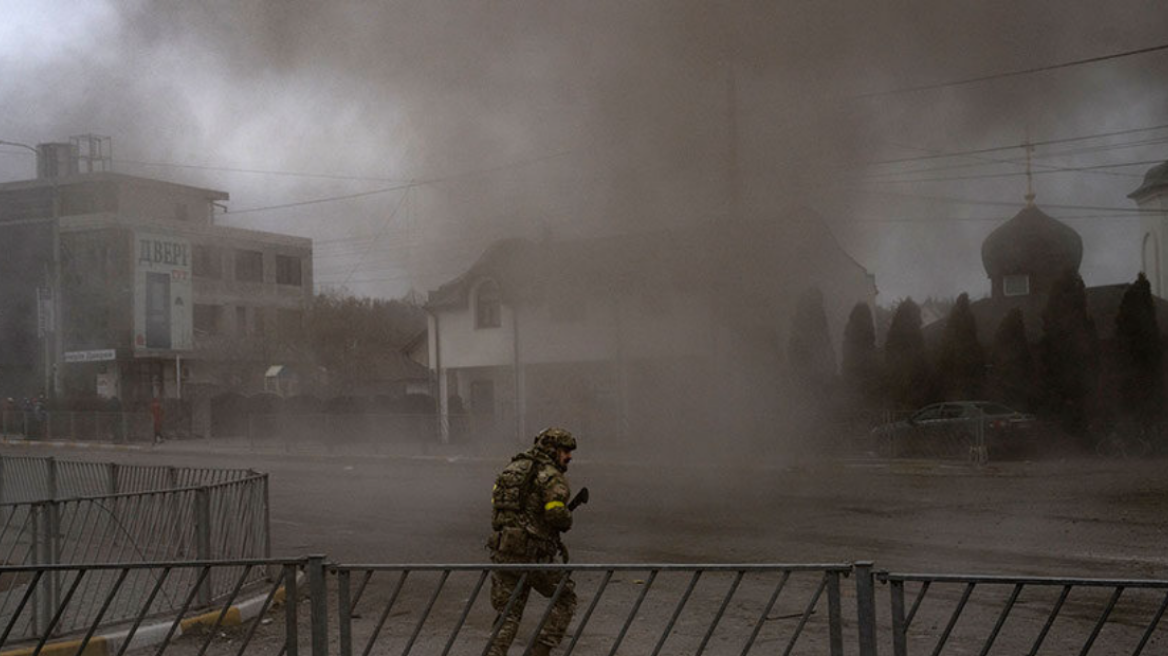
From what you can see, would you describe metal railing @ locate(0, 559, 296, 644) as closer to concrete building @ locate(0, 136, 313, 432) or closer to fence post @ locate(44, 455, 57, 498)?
fence post @ locate(44, 455, 57, 498)

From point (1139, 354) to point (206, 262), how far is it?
27.4 metres

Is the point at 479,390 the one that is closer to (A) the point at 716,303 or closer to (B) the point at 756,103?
(A) the point at 716,303

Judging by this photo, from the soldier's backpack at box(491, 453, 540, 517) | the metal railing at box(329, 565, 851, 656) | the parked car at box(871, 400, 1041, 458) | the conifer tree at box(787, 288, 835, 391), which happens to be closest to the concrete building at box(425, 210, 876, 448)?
the conifer tree at box(787, 288, 835, 391)

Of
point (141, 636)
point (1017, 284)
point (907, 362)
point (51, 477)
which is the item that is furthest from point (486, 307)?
point (141, 636)

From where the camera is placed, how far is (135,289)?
102 feet

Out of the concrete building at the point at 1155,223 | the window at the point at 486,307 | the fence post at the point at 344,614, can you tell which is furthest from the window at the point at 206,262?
the fence post at the point at 344,614

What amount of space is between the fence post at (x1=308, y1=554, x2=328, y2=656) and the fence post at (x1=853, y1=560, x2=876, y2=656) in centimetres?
191

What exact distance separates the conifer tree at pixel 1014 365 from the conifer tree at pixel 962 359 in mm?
588

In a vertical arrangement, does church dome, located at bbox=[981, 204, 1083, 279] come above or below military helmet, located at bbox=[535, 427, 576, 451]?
above

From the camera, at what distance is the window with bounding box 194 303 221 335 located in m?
38.2

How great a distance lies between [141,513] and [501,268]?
13.7 metres

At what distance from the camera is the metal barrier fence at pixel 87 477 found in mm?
9930

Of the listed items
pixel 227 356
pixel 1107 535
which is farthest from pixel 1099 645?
pixel 227 356

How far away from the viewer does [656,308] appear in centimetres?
1973
